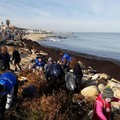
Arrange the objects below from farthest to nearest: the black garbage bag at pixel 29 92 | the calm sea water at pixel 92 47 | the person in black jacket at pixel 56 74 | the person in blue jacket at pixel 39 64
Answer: the calm sea water at pixel 92 47 < the person in blue jacket at pixel 39 64 < the person in black jacket at pixel 56 74 < the black garbage bag at pixel 29 92

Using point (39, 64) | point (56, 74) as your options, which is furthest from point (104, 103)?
point (39, 64)

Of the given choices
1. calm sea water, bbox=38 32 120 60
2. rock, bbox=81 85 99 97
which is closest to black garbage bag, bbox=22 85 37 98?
rock, bbox=81 85 99 97

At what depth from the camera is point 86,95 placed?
10945mm

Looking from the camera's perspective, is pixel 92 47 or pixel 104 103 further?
pixel 92 47

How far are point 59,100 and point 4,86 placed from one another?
6.82 ft

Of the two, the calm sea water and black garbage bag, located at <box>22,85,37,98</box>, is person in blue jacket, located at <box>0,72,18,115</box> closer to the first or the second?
black garbage bag, located at <box>22,85,37,98</box>

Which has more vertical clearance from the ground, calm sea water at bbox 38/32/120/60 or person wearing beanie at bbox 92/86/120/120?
person wearing beanie at bbox 92/86/120/120

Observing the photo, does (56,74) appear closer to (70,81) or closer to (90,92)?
(70,81)

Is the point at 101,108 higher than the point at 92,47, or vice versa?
the point at 101,108

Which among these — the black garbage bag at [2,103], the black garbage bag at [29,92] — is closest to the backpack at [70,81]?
the black garbage bag at [29,92]

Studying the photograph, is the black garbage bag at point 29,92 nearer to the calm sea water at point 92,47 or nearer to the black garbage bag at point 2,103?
the black garbage bag at point 2,103

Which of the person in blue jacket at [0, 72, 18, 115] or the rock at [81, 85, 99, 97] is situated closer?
the person in blue jacket at [0, 72, 18, 115]

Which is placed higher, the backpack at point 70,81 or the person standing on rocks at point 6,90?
the person standing on rocks at point 6,90

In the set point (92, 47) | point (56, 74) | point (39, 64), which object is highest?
point (56, 74)
